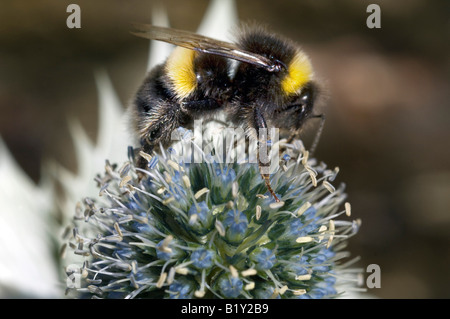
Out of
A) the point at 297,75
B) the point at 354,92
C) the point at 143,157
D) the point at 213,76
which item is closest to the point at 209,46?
the point at 213,76

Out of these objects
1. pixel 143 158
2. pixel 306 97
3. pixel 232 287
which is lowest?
pixel 232 287


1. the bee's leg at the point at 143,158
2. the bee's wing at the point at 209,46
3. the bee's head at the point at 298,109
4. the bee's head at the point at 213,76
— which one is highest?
the bee's wing at the point at 209,46

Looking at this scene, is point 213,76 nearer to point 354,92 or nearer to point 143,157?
point 143,157

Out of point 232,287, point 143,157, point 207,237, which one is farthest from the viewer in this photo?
point 143,157

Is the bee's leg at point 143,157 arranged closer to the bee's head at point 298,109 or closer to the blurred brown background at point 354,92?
the bee's head at point 298,109

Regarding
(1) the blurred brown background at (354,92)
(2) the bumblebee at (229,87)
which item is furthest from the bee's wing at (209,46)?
(1) the blurred brown background at (354,92)

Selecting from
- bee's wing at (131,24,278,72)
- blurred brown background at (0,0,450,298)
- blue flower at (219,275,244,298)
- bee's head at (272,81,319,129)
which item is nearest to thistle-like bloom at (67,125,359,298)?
blue flower at (219,275,244,298)

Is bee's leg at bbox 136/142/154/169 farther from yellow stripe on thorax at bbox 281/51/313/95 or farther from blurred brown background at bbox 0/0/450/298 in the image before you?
blurred brown background at bbox 0/0/450/298
